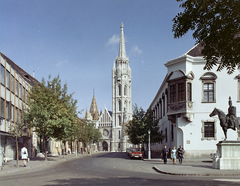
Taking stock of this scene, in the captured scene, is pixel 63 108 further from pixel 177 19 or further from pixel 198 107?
pixel 177 19

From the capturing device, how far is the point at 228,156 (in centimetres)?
2131

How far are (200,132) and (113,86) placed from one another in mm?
110867

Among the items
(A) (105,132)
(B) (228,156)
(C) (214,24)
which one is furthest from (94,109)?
(C) (214,24)

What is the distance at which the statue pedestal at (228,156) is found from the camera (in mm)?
20859

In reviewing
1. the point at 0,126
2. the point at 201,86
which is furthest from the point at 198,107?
the point at 0,126

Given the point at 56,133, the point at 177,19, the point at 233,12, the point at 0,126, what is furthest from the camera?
the point at 56,133

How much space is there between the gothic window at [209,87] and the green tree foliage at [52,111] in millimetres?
15223

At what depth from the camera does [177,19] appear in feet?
33.9

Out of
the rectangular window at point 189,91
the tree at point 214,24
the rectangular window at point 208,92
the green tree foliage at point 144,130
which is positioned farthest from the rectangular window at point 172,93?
the tree at point 214,24

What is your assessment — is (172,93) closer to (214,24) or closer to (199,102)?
(199,102)

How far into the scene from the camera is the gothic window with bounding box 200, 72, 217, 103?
34.8 metres

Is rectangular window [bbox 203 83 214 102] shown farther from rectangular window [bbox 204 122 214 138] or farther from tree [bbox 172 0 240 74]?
tree [bbox 172 0 240 74]

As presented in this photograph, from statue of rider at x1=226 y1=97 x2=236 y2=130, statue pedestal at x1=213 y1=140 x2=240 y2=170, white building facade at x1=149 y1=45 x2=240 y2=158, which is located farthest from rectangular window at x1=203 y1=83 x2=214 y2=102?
statue pedestal at x1=213 y1=140 x2=240 y2=170

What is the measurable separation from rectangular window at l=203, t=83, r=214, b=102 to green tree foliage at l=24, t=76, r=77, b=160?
15.3m
